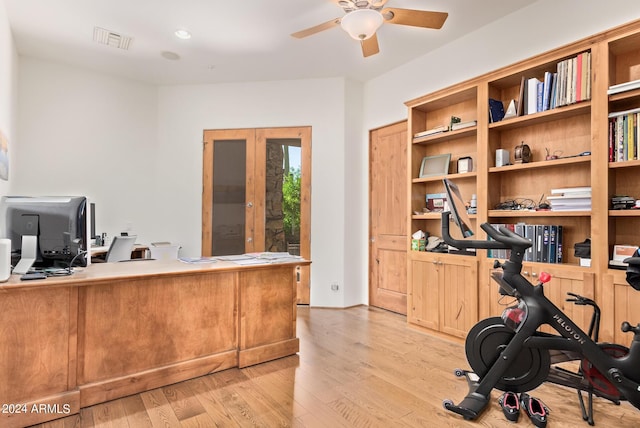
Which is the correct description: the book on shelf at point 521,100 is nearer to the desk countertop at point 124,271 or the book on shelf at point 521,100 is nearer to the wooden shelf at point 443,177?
the wooden shelf at point 443,177

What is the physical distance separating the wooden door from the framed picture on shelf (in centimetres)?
50

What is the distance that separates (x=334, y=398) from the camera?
2.28m

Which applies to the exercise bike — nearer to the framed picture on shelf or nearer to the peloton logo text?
the peloton logo text

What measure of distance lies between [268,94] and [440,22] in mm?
2796

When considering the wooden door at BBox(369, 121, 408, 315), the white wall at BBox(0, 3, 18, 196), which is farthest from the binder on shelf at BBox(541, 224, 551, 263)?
the white wall at BBox(0, 3, 18, 196)

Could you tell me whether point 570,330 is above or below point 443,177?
below

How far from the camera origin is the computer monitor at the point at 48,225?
218 centimetres

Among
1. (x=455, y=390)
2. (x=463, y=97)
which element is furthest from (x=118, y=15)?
(x=455, y=390)

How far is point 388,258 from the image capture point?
458 centimetres

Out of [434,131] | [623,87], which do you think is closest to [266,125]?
[434,131]

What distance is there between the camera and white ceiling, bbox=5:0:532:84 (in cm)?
318

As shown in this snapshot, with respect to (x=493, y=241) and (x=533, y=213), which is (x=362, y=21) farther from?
(x=533, y=213)

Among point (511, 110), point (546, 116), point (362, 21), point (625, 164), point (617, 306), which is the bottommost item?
point (617, 306)

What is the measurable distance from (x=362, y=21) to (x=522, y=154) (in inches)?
69.8
